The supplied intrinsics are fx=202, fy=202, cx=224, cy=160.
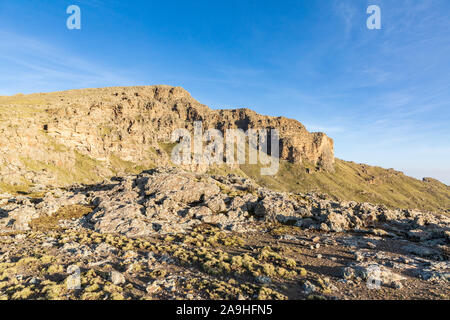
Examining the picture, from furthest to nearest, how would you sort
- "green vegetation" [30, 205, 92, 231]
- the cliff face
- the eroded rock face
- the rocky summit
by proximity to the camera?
the cliff face → "green vegetation" [30, 205, 92, 231] → the eroded rock face → the rocky summit

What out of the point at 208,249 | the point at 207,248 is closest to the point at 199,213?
the point at 207,248

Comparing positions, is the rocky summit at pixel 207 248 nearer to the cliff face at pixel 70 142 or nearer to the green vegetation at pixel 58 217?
the green vegetation at pixel 58 217

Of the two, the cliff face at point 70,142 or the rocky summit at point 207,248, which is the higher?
the cliff face at point 70,142

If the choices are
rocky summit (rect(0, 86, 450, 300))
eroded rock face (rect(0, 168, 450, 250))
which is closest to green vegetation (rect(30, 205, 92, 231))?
rocky summit (rect(0, 86, 450, 300))

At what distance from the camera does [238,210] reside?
3181 cm

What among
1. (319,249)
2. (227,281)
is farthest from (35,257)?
(319,249)

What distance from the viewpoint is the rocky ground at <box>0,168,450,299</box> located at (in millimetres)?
13062

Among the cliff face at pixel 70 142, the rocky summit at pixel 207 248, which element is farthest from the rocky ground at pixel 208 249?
the cliff face at pixel 70 142

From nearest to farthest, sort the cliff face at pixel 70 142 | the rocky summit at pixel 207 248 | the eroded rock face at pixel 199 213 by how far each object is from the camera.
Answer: the rocky summit at pixel 207 248 < the eroded rock face at pixel 199 213 < the cliff face at pixel 70 142

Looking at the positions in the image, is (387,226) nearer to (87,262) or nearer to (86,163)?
(87,262)

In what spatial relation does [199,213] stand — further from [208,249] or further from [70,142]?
[70,142]

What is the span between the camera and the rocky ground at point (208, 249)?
13.1m

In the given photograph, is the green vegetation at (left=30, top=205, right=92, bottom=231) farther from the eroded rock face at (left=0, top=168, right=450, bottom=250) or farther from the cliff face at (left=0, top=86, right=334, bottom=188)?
the cliff face at (left=0, top=86, right=334, bottom=188)

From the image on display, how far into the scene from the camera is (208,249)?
2000cm
